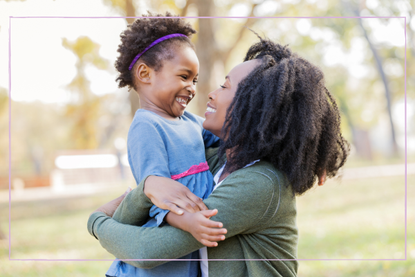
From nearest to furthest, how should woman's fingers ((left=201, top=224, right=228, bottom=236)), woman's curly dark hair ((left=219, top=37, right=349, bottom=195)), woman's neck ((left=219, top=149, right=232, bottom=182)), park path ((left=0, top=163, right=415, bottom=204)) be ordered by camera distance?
woman's fingers ((left=201, top=224, right=228, bottom=236)) < woman's curly dark hair ((left=219, top=37, right=349, bottom=195)) < woman's neck ((left=219, top=149, right=232, bottom=182)) < park path ((left=0, top=163, right=415, bottom=204))

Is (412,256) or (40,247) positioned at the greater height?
(40,247)

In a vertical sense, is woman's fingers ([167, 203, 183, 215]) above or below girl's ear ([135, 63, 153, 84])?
below

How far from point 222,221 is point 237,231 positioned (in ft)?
0.26

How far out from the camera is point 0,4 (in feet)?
13.2

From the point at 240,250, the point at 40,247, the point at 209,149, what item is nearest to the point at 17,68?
the point at 40,247

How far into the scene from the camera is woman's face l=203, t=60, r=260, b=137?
5.16 ft

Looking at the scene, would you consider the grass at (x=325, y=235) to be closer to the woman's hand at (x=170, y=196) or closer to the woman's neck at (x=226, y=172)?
the woman's neck at (x=226, y=172)

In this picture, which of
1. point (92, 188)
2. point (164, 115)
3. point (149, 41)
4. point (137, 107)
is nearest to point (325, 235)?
point (137, 107)

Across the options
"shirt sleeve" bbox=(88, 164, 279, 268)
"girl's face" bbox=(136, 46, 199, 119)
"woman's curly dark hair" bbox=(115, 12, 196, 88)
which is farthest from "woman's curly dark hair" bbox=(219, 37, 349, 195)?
"woman's curly dark hair" bbox=(115, 12, 196, 88)

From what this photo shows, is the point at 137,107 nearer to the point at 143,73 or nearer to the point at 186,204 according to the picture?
the point at 143,73

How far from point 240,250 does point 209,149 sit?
55 centimetres

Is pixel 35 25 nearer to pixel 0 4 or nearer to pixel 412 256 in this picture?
pixel 0 4

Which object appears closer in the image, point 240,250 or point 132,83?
point 240,250

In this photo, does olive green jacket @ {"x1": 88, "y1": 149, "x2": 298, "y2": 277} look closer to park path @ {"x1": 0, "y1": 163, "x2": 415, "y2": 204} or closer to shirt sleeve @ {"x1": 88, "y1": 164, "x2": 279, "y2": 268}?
shirt sleeve @ {"x1": 88, "y1": 164, "x2": 279, "y2": 268}
